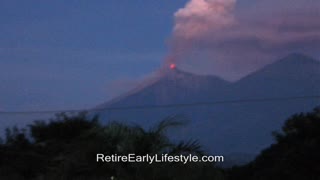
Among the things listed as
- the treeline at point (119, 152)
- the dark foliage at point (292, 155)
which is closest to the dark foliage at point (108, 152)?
the treeline at point (119, 152)

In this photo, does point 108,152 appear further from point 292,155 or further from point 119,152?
point 292,155

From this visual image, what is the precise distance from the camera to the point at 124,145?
21.4m

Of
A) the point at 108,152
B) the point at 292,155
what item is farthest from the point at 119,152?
the point at 292,155

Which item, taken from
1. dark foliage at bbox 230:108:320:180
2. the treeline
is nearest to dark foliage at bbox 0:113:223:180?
the treeline

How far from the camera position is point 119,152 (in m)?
21.1

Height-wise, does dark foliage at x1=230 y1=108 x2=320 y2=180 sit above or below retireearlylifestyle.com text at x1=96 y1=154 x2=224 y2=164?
above

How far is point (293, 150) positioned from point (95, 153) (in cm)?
1052

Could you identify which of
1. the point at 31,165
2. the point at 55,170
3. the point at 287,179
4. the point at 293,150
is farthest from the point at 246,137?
the point at 55,170

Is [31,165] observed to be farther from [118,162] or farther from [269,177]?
[269,177]

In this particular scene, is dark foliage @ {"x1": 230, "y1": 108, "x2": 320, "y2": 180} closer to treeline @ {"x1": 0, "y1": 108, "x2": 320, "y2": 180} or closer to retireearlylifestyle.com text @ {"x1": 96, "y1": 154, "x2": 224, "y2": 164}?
treeline @ {"x1": 0, "y1": 108, "x2": 320, "y2": 180}

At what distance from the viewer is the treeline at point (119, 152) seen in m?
19.9

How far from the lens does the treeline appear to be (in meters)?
19.9

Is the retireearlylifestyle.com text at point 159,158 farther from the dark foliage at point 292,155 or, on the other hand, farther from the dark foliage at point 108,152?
the dark foliage at point 292,155

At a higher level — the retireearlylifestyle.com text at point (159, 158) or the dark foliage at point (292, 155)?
the dark foliage at point (292, 155)
